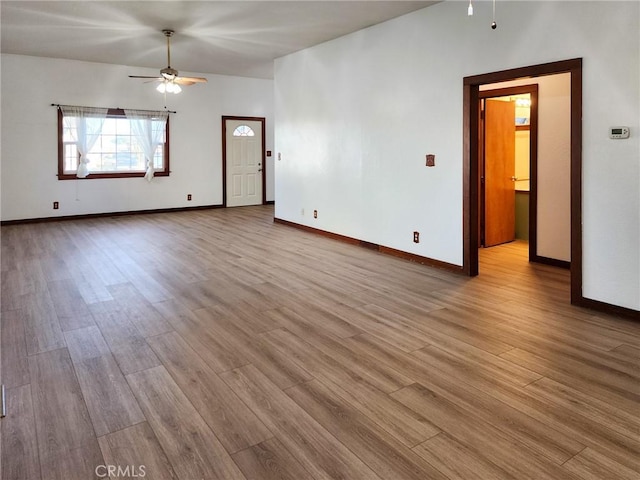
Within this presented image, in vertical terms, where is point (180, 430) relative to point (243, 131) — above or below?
below

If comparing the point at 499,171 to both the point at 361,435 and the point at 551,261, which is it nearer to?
the point at 551,261

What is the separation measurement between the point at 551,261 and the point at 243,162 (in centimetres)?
733

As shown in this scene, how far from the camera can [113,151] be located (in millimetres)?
9164

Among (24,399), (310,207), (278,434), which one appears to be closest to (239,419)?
(278,434)

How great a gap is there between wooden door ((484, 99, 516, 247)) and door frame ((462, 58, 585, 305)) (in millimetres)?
1517

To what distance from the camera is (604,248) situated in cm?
371

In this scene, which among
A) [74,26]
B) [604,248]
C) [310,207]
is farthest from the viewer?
[310,207]

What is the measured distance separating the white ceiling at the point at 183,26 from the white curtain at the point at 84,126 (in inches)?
36.1

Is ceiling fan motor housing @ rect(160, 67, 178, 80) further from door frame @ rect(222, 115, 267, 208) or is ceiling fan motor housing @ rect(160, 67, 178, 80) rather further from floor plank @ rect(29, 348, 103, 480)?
floor plank @ rect(29, 348, 103, 480)

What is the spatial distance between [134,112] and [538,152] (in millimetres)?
7353

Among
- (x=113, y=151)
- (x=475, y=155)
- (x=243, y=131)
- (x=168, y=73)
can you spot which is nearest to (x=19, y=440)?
(x=475, y=155)

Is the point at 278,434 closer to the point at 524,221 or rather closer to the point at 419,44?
the point at 419,44

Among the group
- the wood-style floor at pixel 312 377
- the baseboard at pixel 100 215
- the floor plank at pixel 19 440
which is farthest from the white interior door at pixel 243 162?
the floor plank at pixel 19 440

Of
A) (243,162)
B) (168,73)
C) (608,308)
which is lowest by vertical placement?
(608,308)
